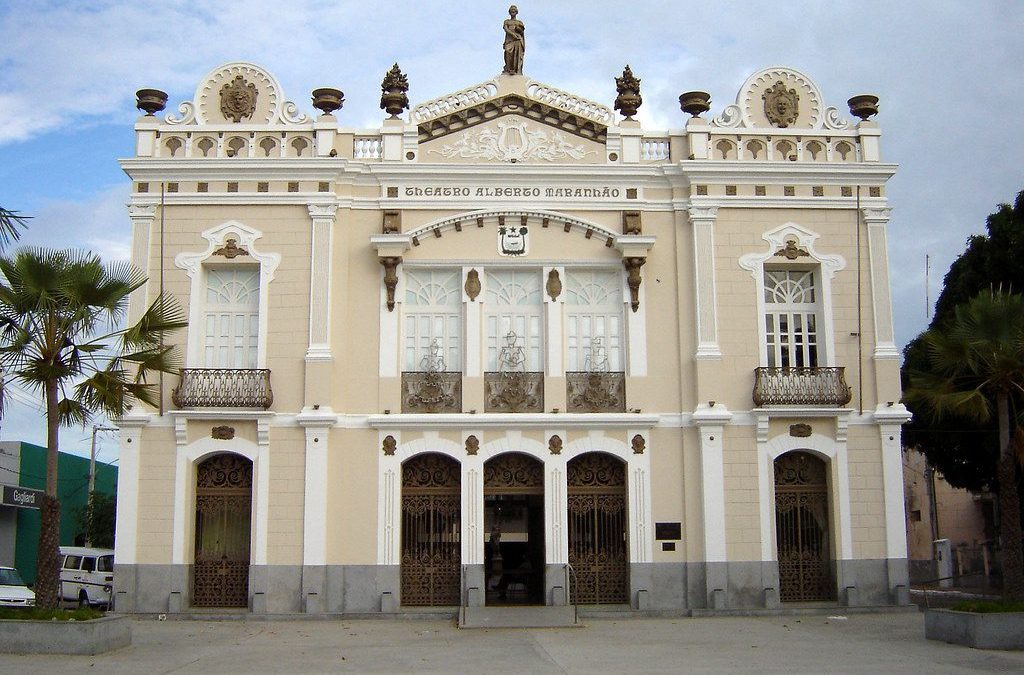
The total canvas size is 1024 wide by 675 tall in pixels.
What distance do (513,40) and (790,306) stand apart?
8.34m

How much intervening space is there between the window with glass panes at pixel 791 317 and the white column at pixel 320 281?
9177 millimetres

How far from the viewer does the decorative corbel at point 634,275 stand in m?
22.7

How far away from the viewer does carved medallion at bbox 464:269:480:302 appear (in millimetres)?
22766

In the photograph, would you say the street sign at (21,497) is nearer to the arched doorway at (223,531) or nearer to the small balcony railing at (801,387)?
the arched doorway at (223,531)

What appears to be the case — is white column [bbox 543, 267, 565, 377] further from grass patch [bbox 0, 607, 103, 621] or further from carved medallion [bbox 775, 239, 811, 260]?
grass patch [bbox 0, 607, 103, 621]

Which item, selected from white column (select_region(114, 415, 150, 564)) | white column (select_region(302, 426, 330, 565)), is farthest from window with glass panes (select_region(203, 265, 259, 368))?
white column (select_region(302, 426, 330, 565))

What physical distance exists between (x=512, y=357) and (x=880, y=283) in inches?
312

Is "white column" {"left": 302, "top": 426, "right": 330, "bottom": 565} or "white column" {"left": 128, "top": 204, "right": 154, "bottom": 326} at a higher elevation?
"white column" {"left": 128, "top": 204, "right": 154, "bottom": 326}

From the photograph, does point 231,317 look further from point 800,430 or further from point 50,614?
point 800,430

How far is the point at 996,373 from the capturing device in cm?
1827

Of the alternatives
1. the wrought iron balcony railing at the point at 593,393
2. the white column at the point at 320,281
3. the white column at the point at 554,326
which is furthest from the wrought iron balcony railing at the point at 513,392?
the white column at the point at 320,281

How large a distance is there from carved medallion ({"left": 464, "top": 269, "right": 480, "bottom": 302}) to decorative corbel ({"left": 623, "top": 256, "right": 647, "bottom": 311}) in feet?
10.2

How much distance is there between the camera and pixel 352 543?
71.7 feet

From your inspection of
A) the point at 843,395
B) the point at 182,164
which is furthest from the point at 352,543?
the point at 843,395
